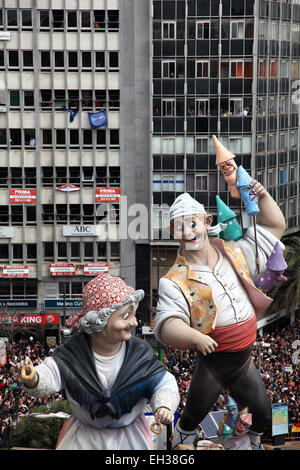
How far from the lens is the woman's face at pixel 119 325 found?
18.1 m

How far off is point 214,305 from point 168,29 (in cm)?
3526

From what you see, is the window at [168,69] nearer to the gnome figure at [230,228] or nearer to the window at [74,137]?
the window at [74,137]

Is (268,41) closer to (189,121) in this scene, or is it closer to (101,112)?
(189,121)

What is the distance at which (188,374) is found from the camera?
129 ft

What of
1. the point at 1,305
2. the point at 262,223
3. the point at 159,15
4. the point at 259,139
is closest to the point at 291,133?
the point at 259,139

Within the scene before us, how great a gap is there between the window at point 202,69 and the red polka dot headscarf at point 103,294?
36728 millimetres

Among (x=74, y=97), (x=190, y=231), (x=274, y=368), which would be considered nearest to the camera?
(x=190, y=231)

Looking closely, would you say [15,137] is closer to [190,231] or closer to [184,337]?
[190,231]

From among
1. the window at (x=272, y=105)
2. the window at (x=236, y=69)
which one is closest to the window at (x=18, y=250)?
the window at (x=236, y=69)

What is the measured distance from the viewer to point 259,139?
55.4 meters

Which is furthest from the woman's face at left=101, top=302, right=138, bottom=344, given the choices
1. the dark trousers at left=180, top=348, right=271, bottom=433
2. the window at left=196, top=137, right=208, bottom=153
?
the window at left=196, top=137, right=208, bottom=153

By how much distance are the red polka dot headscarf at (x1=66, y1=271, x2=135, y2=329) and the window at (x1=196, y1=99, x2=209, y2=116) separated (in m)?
36.7

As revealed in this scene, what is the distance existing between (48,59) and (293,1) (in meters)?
13.1

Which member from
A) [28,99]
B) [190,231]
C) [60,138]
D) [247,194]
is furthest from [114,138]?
[190,231]
